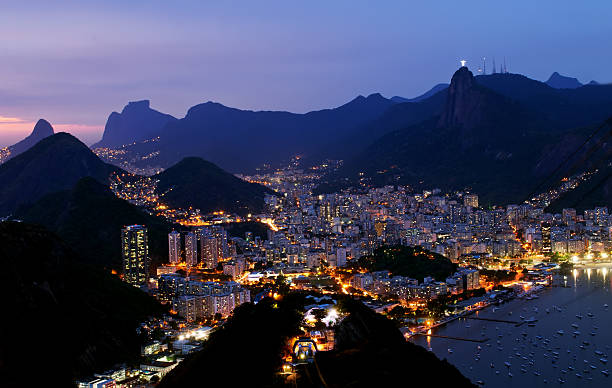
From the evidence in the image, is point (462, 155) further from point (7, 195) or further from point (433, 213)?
point (7, 195)

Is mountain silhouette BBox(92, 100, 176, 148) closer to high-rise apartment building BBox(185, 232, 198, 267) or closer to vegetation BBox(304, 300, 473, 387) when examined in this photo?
high-rise apartment building BBox(185, 232, 198, 267)

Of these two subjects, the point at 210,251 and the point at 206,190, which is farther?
the point at 206,190

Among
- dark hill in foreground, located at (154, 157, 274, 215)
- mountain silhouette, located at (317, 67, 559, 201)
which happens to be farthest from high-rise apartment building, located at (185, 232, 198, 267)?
mountain silhouette, located at (317, 67, 559, 201)

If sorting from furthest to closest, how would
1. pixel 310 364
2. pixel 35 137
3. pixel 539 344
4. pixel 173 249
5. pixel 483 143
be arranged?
pixel 35 137 < pixel 483 143 < pixel 173 249 < pixel 539 344 < pixel 310 364

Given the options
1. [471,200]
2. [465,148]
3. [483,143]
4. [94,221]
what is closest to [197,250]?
[94,221]

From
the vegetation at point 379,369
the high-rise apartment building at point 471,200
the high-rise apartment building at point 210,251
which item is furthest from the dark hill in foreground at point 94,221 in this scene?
the high-rise apartment building at point 471,200

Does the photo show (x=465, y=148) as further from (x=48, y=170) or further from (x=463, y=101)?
(x=48, y=170)

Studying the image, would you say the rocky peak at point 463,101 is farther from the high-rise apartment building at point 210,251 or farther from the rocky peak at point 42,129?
the rocky peak at point 42,129

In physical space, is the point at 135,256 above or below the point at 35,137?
below
